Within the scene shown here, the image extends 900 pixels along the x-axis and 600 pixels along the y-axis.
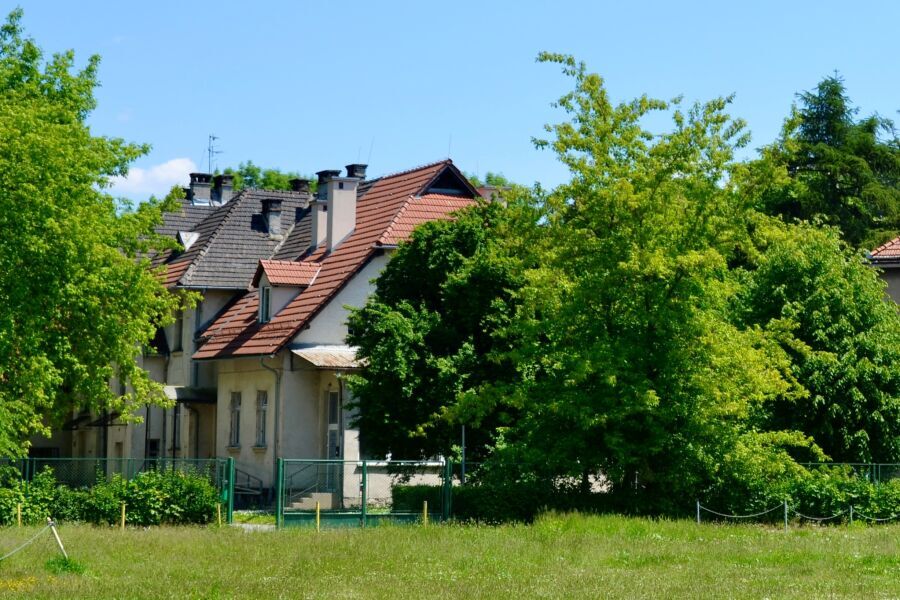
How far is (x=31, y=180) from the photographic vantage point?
34.4 meters

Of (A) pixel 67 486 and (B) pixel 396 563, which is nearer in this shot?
(B) pixel 396 563

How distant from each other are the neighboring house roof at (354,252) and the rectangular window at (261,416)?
1662 millimetres

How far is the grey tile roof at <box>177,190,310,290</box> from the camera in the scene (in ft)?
167

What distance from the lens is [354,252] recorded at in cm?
4544

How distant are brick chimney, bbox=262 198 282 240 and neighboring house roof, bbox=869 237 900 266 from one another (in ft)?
70.5

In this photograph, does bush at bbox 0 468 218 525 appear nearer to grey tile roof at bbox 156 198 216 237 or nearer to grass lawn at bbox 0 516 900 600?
grass lawn at bbox 0 516 900 600

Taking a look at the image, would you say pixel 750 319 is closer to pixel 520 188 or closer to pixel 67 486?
pixel 520 188

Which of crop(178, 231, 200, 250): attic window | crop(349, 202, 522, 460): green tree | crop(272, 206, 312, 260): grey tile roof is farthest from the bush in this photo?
crop(178, 231, 200, 250): attic window

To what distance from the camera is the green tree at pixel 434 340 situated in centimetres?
3603

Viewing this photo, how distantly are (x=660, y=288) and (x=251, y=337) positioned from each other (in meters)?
18.4

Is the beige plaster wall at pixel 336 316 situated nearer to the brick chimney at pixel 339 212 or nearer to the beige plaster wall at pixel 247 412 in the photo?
the beige plaster wall at pixel 247 412

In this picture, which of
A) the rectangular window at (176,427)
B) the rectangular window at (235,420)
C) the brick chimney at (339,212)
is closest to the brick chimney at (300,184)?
the rectangular window at (176,427)

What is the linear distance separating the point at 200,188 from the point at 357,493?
29423 millimetres

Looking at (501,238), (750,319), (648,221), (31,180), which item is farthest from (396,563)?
(750,319)
